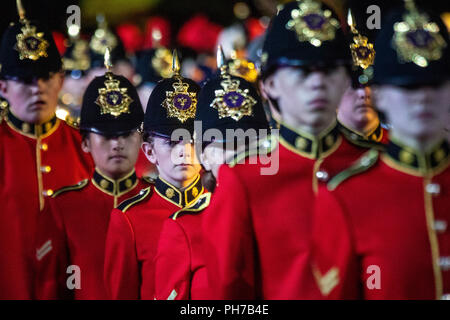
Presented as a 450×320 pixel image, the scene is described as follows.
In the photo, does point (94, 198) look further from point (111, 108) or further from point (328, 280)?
point (328, 280)

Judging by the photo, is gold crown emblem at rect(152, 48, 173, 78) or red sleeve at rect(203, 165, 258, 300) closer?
red sleeve at rect(203, 165, 258, 300)

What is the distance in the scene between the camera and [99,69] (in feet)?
32.2

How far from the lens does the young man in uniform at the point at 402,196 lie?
A: 362 cm

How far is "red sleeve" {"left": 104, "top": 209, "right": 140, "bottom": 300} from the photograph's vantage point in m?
5.32

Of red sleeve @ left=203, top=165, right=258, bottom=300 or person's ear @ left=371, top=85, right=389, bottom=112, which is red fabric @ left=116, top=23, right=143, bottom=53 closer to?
red sleeve @ left=203, top=165, right=258, bottom=300

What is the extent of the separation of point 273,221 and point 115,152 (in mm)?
1993

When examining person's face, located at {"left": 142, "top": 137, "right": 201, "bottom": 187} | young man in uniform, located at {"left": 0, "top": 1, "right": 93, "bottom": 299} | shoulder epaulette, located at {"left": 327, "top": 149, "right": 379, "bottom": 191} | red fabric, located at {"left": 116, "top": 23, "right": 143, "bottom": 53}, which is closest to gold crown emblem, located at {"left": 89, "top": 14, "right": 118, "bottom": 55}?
young man in uniform, located at {"left": 0, "top": 1, "right": 93, "bottom": 299}

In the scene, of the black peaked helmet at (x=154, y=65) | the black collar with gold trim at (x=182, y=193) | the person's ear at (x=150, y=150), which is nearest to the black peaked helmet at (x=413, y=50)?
the black collar with gold trim at (x=182, y=193)

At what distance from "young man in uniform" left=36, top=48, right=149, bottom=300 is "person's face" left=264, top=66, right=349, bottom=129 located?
1991 mm

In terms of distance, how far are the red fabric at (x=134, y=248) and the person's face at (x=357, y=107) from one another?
1.14 metres

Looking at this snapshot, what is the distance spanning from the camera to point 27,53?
6.38 m

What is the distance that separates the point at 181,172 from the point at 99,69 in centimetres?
457
